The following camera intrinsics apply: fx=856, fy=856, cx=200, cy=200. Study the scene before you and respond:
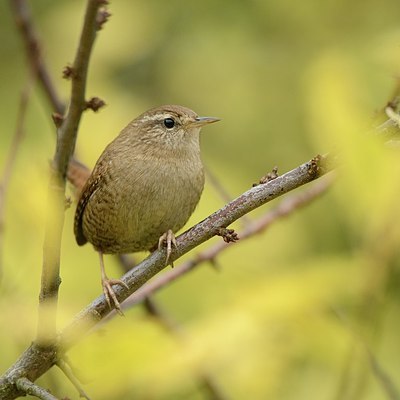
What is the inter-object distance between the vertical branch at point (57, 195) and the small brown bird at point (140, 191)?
856mm

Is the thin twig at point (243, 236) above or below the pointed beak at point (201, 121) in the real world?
below

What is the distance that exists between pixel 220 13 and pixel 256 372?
3376 millimetres

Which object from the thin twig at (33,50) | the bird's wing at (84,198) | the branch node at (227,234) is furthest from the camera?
the bird's wing at (84,198)

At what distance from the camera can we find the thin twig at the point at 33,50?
332 cm

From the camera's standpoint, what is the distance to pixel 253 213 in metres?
4.15

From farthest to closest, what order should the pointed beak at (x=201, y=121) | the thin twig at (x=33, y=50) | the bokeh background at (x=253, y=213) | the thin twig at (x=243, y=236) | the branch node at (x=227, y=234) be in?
the pointed beak at (x=201, y=121) < the thin twig at (x=33, y=50) < the thin twig at (x=243, y=236) < the branch node at (x=227, y=234) < the bokeh background at (x=253, y=213)

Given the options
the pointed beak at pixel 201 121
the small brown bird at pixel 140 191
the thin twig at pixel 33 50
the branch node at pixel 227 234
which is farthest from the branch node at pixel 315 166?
the pointed beak at pixel 201 121

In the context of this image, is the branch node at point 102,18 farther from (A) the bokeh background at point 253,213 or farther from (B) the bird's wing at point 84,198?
(B) the bird's wing at point 84,198

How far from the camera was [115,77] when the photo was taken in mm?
5199

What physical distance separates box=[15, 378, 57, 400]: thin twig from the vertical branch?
0.11 meters

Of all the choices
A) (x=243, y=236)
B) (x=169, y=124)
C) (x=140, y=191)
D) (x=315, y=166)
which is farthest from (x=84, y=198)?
(x=315, y=166)

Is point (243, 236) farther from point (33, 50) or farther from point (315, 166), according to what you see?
point (33, 50)

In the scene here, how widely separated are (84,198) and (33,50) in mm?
661

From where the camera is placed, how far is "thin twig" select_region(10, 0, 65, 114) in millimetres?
3322
